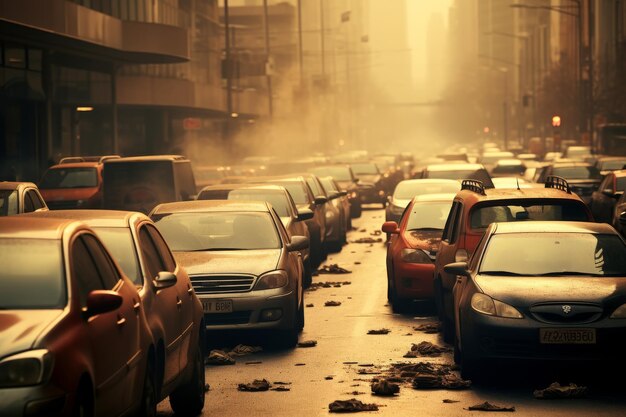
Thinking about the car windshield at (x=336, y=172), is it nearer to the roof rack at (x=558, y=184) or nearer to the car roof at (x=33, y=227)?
the roof rack at (x=558, y=184)

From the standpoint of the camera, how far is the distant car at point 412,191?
2728 cm

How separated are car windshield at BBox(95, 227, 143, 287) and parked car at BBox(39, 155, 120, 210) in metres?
24.6

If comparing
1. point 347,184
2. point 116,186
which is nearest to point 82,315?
point 116,186

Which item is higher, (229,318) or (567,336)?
(567,336)

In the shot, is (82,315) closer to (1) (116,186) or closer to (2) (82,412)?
(2) (82,412)

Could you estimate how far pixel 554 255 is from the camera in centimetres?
1265

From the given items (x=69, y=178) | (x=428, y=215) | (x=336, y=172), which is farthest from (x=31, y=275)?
(x=336, y=172)

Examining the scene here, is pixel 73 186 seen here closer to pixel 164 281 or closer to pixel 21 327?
pixel 164 281

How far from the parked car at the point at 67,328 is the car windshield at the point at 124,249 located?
77 cm

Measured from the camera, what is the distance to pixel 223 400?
11.4m

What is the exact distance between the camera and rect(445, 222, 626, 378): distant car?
11.5 metres

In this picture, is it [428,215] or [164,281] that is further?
[428,215]

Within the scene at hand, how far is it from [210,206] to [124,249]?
22.2 feet

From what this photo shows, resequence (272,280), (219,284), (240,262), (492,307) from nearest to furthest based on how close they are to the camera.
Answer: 1. (492,307)
2. (219,284)
3. (272,280)
4. (240,262)
